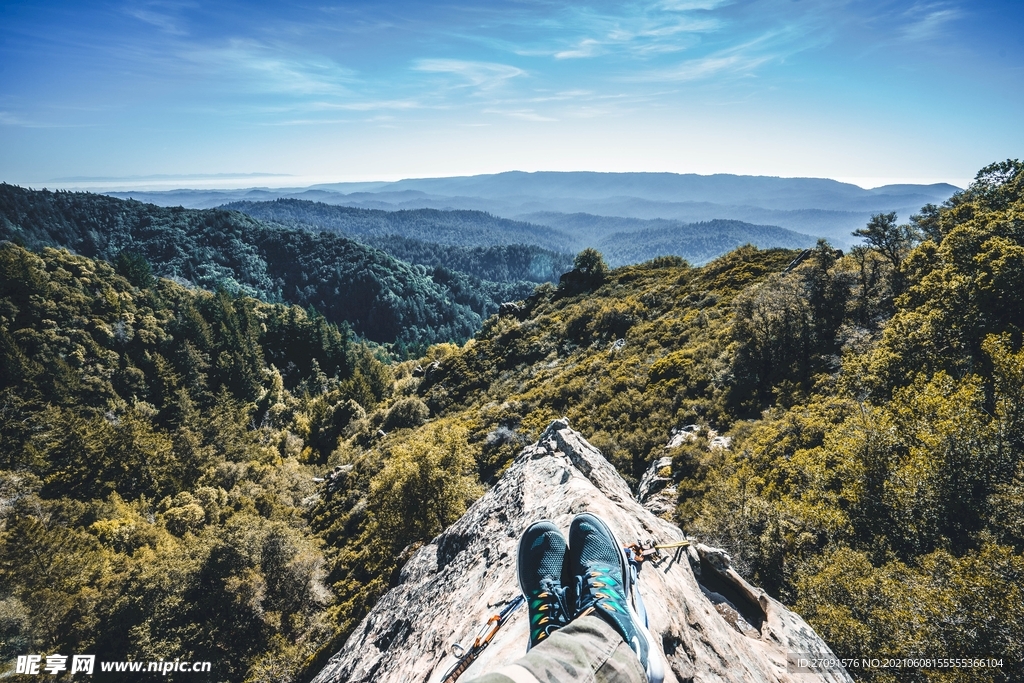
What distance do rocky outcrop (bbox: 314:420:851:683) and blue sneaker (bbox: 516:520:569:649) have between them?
0.63 m

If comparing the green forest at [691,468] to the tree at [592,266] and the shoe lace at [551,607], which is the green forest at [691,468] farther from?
the tree at [592,266]

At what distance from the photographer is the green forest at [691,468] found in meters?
12.3

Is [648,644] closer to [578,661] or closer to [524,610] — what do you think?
[578,661]

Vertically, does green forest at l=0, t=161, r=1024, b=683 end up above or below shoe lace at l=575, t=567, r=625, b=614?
below

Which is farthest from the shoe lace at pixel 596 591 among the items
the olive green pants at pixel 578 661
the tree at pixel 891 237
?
the tree at pixel 891 237

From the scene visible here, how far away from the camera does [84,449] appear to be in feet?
163

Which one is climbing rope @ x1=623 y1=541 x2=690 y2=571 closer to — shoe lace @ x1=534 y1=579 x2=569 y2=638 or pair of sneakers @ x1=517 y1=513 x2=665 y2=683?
pair of sneakers @ x1=517 y1=513 x2=665 y2=683

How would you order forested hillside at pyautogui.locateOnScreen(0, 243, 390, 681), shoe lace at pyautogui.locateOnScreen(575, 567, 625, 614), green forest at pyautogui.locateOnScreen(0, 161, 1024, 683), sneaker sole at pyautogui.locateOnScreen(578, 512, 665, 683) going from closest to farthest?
sneaker sole at pyautogui.locateOnScreen(578, 512, 665, 683) < shoe lace at pyautogui.locateOnScreen(575, 567, 625, 614) < green forest at pyautogui.locateOnScreen(0, 161, 1024, 683) < forested hillside at pyautogui.locateOnScreen(0, 243, 390, 681)

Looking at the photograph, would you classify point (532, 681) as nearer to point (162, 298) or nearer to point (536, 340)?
point (536, 340)

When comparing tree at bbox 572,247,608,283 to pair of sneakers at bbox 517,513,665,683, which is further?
tree at bbox 572,247,608,283

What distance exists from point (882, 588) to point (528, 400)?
100 feet

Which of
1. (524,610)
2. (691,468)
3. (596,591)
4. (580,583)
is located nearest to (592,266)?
(691,468)

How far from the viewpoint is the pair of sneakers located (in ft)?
16.7

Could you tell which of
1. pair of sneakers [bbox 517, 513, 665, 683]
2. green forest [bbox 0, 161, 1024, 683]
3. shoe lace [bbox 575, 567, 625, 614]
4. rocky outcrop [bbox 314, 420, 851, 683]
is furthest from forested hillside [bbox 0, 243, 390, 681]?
shoe lace [bbox 575, 567, 625, 614]
